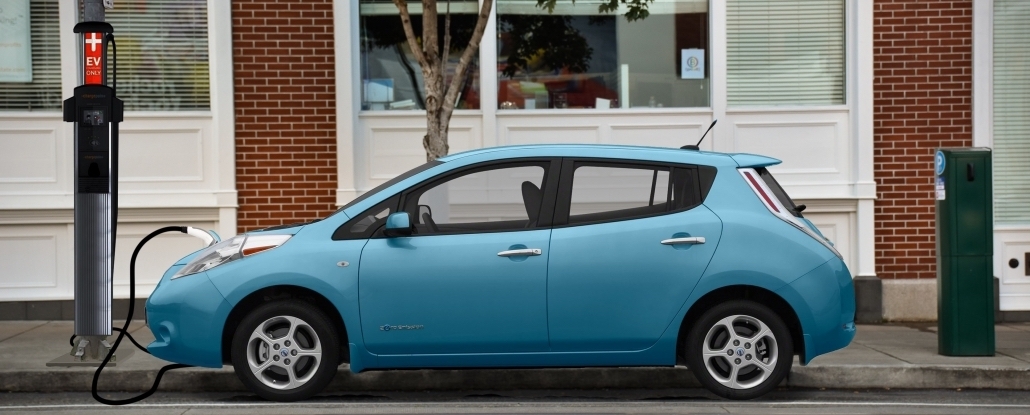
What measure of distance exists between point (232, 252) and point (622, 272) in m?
2.33

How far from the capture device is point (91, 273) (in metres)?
8.00

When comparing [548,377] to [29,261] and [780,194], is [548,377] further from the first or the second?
[29,261]

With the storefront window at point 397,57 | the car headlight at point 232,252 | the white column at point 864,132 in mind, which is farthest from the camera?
the storefront window at point 397,57

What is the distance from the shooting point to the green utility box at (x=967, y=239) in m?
8.40

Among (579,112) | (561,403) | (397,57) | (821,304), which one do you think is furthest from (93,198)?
(821,304)

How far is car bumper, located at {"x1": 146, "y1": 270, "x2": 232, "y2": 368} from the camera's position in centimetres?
689

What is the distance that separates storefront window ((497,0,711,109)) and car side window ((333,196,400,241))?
168 inches

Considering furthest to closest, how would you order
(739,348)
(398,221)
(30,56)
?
(30,56) → (739,348) → (398,221)

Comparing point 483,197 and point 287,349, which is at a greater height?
point 483,197

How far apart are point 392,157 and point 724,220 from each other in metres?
4.74

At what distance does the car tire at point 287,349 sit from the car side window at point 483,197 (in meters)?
0.82

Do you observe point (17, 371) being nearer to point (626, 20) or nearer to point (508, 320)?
point (508, 320)

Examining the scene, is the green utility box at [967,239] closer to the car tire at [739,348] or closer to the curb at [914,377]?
the curb at [914,377]

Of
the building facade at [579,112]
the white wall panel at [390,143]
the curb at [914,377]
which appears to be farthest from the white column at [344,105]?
the curb at [914,377]
